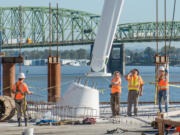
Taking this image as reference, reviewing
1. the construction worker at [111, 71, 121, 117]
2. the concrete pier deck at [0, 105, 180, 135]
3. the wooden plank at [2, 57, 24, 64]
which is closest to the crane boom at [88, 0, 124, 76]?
the construction worker at [111, 71, 121, 117]

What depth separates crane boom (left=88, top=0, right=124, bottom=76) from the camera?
16.6 m

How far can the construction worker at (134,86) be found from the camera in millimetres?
17094

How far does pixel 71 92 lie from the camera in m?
16.5

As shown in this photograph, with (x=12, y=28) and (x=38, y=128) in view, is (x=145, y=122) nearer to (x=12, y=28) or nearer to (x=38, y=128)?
(x=38, y=128)

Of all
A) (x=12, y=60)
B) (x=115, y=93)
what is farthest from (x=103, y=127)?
(x=12, y=60)

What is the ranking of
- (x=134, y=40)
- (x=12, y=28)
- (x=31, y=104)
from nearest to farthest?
(x=31, y=104) < (x=134, y=40) < (x=12, y=28)

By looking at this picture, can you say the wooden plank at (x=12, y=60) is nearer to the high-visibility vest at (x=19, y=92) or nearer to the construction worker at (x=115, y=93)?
the construction worker at (x=115, y=93)

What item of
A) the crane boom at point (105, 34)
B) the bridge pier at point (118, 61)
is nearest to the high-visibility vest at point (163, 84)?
the crane boom at point (105, 34)

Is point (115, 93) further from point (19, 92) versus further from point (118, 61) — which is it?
point (118, 61)

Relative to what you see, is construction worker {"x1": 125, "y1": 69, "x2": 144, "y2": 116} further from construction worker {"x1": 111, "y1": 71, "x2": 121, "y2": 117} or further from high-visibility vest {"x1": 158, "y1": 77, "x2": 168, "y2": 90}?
high-visibility vest {"x1": 158, "y1": 77, "x2": 168, "y2": 90}

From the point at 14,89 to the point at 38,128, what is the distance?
5.20ft

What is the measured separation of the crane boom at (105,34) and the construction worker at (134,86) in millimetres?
953

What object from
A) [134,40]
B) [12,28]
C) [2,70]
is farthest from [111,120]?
[12,28]

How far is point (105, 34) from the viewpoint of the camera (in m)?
17.1
